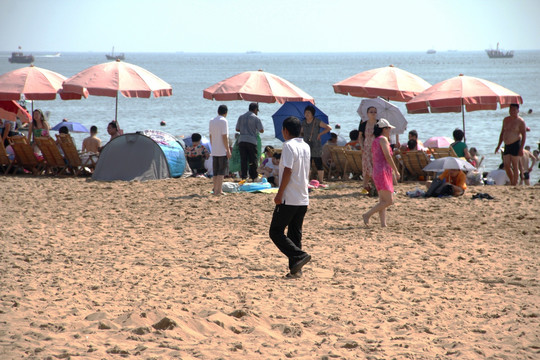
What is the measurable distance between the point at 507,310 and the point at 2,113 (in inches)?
460

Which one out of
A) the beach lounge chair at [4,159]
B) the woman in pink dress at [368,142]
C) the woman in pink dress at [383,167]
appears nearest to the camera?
the woman in pink dress at [383,167]

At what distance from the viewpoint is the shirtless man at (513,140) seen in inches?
481

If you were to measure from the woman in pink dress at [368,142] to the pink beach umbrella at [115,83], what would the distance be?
173 inches

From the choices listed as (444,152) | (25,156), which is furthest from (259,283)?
(25,156)

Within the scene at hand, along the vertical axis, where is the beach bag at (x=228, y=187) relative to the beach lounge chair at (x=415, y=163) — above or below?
below

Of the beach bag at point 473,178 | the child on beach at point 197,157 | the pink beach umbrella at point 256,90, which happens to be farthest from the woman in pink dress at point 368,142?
the child on beach at point 197,157

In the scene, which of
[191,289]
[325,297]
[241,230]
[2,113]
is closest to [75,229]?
[241,230]

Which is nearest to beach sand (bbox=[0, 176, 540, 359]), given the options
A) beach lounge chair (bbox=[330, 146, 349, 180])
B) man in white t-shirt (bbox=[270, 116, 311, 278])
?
man in white t-shirt (bbox=[270, 116, 311, 278])

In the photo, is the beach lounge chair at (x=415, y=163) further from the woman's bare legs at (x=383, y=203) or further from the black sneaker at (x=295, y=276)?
the black sneaker at (x=295, y=276)

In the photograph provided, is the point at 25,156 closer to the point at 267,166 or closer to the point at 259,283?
the point at 267,166

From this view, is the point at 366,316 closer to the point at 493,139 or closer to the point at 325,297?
the point at 325,297

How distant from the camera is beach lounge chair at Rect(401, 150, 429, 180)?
12672mm

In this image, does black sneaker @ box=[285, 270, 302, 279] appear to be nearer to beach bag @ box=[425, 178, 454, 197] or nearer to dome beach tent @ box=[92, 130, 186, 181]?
beach bag @ box=[425, 178, 454, 197]

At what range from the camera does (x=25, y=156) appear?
531 inches
